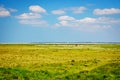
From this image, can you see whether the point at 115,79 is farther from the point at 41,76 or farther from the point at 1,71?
the point at 1,71

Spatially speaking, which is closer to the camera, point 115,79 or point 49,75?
point 115,79

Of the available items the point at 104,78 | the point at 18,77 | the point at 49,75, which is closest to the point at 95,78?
the point at 104,78

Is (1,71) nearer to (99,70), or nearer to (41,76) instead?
(41,76)

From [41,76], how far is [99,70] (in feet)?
18.9

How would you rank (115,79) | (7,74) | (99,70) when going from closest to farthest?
(115,79) < (7,74) < (99,70)

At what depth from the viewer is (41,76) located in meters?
20.8

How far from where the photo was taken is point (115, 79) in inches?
745

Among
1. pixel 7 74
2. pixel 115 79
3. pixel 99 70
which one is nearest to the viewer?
pixel 115 79

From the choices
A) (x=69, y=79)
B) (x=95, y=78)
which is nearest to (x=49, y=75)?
(x=69, y=79)

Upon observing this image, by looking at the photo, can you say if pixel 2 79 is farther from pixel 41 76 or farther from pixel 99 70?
pixel 99 70

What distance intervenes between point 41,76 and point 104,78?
18.3 ft

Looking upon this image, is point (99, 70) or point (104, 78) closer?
point (104, 78)

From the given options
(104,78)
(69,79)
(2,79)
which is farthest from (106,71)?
(2,79)

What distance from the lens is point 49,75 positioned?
70.5ft
